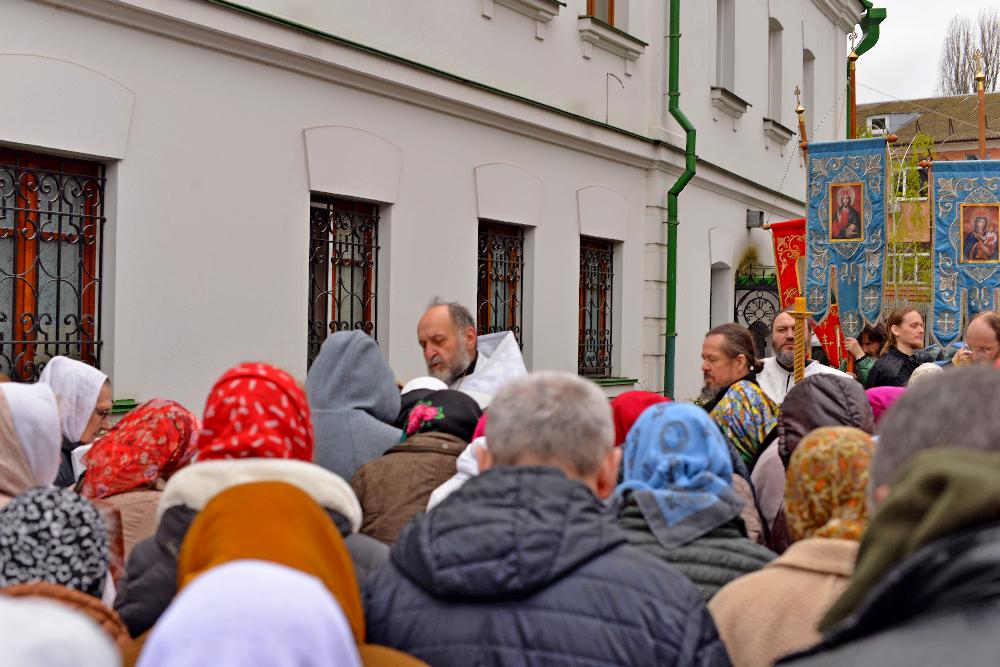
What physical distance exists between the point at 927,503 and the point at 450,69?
300 inches

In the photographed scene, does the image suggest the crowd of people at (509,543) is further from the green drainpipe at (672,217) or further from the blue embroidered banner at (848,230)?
the green drainpipe at (672,217)

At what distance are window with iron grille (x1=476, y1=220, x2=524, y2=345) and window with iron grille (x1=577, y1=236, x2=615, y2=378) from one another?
3.78ft

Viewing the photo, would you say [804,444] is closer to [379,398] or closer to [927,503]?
[927,503]

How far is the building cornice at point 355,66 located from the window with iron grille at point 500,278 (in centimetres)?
87

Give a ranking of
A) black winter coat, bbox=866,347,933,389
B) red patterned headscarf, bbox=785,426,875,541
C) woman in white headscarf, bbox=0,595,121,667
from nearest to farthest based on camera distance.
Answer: woman in white headscarf, bbox=0,595,121,667 < red patterned headscarf, bbox=785,426,875,541 < black winter coat, bbox=866,347,933,389

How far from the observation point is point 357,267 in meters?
8.08

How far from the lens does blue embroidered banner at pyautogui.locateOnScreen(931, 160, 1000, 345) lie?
11.2 m

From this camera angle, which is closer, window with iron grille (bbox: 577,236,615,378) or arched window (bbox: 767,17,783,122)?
window with iron grille (bbox: 577,236,615,378)

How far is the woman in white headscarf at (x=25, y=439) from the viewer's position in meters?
3.25

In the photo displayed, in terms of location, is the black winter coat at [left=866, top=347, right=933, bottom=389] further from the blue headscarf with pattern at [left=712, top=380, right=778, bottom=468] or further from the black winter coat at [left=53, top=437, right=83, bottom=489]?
the black winter coat at [left=53, top=437, right=83, bottom=489]

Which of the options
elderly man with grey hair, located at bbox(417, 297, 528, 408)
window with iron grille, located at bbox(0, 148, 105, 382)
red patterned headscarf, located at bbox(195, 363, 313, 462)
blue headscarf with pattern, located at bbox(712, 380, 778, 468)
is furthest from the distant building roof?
red patterned headscarf, located at bbox(195, 363, 313, 462)

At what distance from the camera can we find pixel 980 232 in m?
11.2

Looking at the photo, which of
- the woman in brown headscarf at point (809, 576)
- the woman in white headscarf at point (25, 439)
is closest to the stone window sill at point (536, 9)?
the woman in white headscarf at point (25, 439)

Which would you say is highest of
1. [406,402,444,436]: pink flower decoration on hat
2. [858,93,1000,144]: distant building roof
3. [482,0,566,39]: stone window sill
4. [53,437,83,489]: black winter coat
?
[858,93,1000,144]: distant building roof
